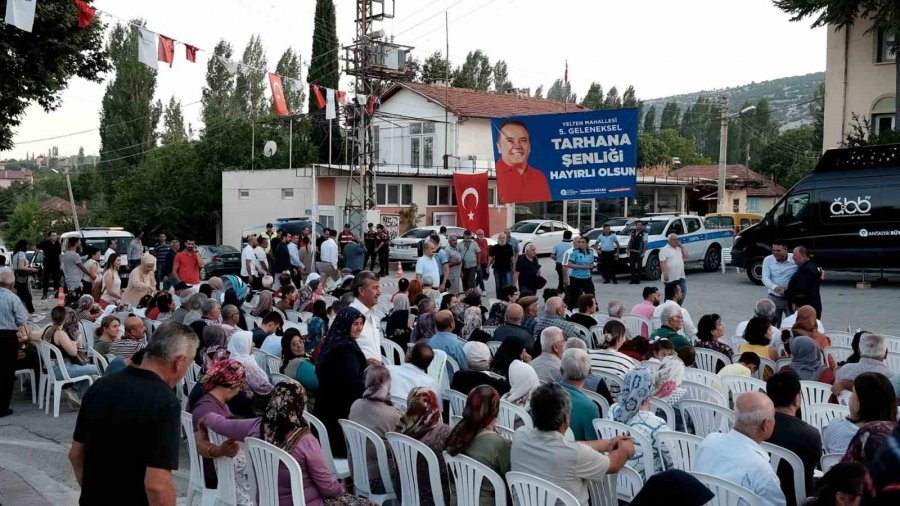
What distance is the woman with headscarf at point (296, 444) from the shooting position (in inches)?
161

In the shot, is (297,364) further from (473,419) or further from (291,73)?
(291,73)

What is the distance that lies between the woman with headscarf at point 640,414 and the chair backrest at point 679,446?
3cm

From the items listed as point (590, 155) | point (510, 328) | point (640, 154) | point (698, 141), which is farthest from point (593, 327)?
point (698, 141)

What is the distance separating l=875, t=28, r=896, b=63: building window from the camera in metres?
25.0

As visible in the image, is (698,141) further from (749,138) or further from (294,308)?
(294,308)

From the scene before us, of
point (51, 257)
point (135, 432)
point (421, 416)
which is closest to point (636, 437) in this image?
point (421, 416)

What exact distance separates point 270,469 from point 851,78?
27.0m

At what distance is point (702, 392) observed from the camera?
5.95m

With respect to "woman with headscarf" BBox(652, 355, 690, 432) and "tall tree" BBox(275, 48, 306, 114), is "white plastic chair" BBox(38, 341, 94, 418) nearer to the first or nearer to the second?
"woman with headscarf" BBox(652, 355, 690, 432)

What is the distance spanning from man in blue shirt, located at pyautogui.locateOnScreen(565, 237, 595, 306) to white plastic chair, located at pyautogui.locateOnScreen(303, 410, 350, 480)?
8.53 metres

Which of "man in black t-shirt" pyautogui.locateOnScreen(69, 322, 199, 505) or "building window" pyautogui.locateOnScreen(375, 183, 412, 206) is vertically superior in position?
"building window" pyautogui.locateOnScreen(375, 183, 412, 206)

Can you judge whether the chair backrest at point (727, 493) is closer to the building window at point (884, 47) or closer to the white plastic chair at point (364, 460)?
the white plastic chair at point (364, 460)

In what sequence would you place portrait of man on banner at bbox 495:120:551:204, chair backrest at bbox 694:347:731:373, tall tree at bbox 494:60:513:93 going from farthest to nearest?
1. tall tree at bbox 494:60:513:93
2. portrait of man on banner at bbox 495:120:551:204
3. chair backrest at bbox 694:347:731:373

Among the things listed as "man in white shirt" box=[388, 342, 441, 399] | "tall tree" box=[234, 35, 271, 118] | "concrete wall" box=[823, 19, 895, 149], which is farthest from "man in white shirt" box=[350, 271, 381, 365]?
"tall tree" box=[234, 35, 271, 118]
